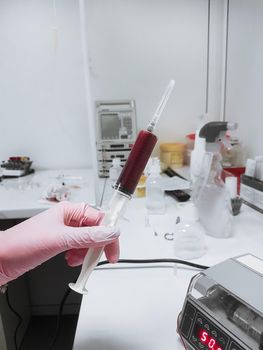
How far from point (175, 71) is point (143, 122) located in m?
0.35

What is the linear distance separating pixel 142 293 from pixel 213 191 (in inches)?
16.0

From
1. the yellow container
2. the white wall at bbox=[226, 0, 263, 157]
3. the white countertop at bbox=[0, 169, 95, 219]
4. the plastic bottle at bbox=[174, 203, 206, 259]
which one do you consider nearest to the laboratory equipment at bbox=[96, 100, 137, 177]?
the white countertop at bbox=[0, 169, 95, 219]

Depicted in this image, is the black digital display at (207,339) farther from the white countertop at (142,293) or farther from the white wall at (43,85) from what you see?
the white wall at (43,85)

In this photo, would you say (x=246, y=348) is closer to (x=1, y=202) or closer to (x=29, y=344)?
(x=1, y=202)

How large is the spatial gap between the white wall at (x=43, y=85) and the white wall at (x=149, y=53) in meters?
0.12

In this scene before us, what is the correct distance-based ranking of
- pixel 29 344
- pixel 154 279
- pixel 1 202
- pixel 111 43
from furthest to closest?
1. pixel 111 43
2. pixel 29 344
3. pixel 1 202
4. pixel 154 279

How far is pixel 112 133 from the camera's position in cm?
148

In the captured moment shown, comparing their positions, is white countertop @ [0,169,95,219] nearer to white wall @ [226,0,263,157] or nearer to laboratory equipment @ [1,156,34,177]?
laboratory equipment @ [1,156,34,177]

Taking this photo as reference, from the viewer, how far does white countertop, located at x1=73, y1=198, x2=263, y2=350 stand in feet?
1.61

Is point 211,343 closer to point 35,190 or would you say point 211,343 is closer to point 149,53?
point 35,190

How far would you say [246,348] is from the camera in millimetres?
368

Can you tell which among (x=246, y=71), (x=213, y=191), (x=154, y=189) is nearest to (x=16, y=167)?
(x=154, y=189)

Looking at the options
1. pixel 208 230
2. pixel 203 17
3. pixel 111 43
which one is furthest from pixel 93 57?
pixel 208 230

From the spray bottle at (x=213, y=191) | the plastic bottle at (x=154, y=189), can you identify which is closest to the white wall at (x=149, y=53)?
the plastic bottle at (x=154, y=189)
